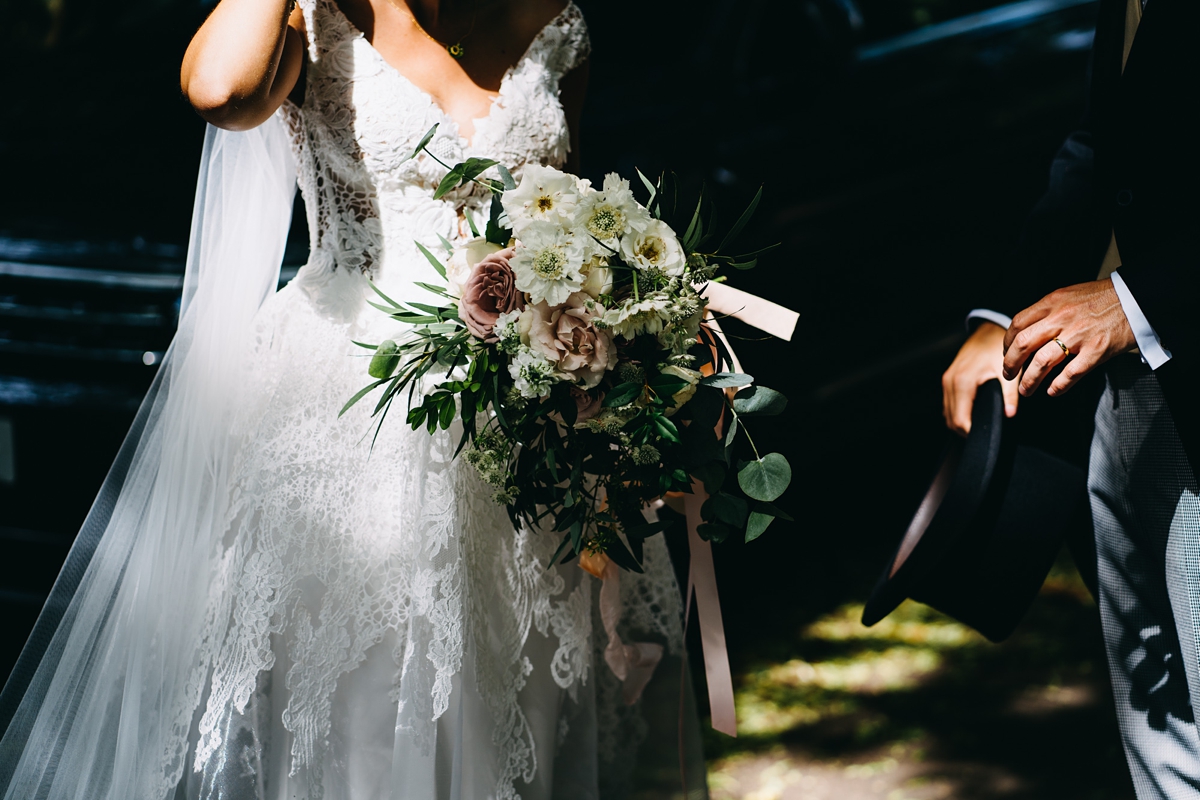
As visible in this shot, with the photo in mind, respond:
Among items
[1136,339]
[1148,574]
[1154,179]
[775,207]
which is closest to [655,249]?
[1136,339]

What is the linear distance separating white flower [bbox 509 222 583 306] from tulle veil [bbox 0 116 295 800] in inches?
23.5

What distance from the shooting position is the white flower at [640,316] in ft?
4.50

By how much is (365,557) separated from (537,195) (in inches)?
24.3

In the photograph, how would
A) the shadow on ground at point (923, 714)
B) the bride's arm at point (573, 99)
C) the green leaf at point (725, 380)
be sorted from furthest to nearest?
the shadow on ground at point (923, 714), the bride's arm at point (573, 99), the green leaf at point (725, 380)

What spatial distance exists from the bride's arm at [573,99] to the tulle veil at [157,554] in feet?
1.74


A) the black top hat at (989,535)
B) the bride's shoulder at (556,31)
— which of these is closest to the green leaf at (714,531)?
the black top hat at (989,535)

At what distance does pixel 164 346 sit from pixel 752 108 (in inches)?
81.7

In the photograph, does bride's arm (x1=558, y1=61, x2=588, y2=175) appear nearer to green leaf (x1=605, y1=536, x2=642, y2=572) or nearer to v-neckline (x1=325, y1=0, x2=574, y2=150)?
v-neckline (x1=325, y1=0, x2=574, y2=150)

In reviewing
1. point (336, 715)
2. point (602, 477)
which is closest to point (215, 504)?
point (336, 715)

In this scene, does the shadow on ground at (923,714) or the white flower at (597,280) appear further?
the shadow on ground at (923,714)

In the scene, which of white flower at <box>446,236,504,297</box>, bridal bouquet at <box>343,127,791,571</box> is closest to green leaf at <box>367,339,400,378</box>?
bridal bouquet at <box>343,127,791,571</box>

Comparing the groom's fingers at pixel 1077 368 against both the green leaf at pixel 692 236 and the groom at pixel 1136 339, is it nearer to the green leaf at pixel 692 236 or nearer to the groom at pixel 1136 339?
the groom at pixel 1136 339

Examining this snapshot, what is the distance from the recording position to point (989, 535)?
1890mm

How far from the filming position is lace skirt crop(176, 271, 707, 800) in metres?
1.52
